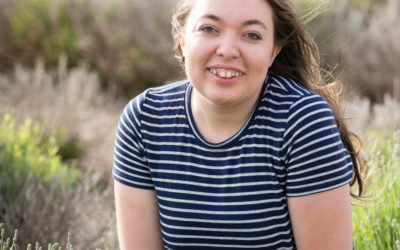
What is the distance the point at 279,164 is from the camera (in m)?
1.92

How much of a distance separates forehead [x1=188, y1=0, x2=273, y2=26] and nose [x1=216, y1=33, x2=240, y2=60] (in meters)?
0.05

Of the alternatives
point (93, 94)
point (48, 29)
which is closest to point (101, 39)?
point (48, 29)

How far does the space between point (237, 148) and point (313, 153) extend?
260mm

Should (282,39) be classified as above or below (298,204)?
above

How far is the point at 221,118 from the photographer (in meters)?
2.07

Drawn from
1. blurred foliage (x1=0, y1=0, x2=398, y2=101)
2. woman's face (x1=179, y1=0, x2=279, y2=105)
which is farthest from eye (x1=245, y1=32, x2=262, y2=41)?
blurred foliage (x1=0, y1=0, x2=398, y2=101)

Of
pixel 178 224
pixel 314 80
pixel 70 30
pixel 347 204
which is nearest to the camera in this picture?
pixel 347 204

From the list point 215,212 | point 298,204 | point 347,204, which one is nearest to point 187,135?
point 215,212

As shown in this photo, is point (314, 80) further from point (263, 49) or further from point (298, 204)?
point (298, 204)

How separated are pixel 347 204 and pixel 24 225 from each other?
5.94 feet

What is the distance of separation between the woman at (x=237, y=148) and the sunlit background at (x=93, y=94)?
371mm

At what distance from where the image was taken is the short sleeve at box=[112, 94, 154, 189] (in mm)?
2156

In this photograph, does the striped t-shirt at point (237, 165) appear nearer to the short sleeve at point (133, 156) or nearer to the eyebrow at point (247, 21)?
the short sleeve at point (133, 156)

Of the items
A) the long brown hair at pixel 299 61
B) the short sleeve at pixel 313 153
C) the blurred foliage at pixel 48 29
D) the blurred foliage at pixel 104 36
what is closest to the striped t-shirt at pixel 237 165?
the short sleeve at pixel 313 153
